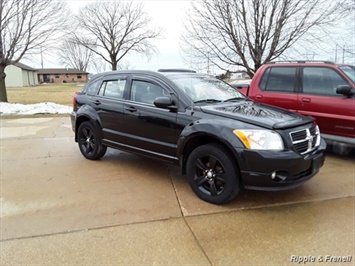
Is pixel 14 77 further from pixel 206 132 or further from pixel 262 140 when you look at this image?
pixel 262 140

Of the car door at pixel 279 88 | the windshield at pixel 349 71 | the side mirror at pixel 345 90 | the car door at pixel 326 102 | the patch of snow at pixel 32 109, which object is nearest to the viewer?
the side mirror at pixel 345 90

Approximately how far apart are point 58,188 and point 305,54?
10346mm

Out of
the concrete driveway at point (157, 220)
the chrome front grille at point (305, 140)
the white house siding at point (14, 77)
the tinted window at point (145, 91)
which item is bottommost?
the concrete driveway at point (157, 220)

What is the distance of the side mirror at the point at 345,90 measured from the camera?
511 cm

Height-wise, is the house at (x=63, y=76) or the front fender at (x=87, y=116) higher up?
the house at (x=63, y=76)

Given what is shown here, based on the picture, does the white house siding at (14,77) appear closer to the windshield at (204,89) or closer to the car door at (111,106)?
the car door at (111,106)

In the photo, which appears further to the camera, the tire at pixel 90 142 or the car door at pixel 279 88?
the car door at pixel 279 88

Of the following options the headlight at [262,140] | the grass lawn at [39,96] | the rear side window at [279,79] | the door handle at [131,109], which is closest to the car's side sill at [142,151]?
the door handle at [131,109]

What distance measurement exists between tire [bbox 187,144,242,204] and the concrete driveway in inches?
6.0

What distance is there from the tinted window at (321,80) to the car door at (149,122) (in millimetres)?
3157

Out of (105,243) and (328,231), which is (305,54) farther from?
(105,243)

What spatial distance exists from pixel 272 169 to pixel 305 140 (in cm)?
69

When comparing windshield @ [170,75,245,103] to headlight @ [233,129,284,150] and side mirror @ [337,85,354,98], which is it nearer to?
headlight @ [233,129,284,150]

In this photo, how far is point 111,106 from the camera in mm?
5004
